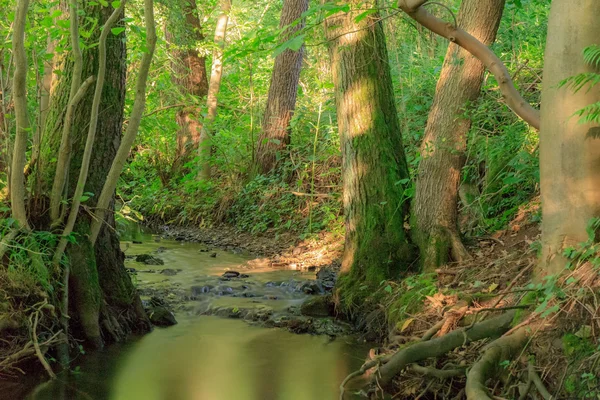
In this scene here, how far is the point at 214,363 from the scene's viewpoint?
637cm

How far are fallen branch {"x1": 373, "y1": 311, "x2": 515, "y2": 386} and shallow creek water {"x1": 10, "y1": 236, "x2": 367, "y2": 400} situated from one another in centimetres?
72

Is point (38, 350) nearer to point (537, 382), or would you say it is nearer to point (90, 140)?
point (90, 140)

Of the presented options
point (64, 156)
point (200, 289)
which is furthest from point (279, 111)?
point (64, 156)

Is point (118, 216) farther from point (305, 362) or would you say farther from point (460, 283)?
point (460, 283)

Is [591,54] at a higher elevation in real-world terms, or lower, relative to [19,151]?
higher

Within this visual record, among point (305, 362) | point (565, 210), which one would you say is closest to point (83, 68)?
point (305, 362)

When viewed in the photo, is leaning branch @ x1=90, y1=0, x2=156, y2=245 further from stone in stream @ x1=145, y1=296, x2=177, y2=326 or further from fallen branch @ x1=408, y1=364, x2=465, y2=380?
fallen branch @ x1=408, y1=364, x2=465, y2=380

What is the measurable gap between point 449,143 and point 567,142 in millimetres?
2784

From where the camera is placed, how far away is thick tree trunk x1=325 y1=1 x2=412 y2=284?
773cm

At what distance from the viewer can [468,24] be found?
7078 mm

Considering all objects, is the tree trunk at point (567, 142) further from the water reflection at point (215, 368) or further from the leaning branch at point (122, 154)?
the leaning branch at point (122, 154)

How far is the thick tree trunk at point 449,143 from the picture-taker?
23.0ft

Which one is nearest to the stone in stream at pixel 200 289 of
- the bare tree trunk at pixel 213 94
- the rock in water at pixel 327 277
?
the rock in water at pixel 327 277

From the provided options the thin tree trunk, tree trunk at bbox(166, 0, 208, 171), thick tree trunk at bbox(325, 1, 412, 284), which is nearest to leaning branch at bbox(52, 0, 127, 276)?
the thin tree trunk
